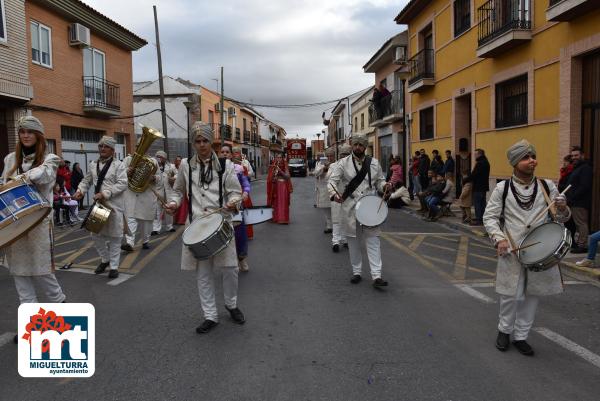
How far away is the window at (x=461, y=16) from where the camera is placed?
16.7m

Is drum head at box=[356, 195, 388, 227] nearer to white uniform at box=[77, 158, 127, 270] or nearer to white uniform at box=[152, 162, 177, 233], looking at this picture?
white uniform at box=[77, 158, 127, 270]

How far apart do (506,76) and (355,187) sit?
31.5 ft

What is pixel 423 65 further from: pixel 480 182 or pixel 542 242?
pixel 542 242

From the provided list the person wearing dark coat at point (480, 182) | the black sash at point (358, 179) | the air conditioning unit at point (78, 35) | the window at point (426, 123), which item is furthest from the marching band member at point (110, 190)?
the window at point (426, 123)

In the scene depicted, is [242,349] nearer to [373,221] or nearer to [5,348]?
[5,348]

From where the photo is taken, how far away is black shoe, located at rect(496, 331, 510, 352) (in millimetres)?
4188

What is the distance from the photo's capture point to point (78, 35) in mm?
18062

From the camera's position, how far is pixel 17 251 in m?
4.41

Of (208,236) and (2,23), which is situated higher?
(2,23)

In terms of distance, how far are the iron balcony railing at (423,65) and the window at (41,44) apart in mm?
13754

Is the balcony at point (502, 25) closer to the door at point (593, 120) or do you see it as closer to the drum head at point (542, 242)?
the door at point (593, 120)

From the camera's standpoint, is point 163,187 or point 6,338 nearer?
point 6,338

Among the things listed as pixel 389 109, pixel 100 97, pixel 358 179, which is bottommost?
pixel 358 179

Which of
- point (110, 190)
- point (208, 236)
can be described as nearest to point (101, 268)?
point (110, 190)
